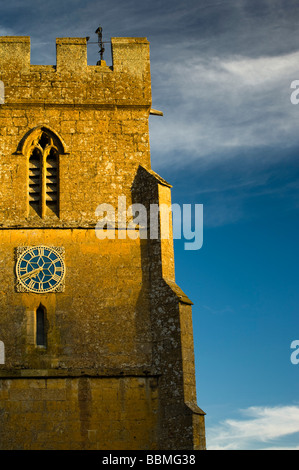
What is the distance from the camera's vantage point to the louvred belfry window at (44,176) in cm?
2477

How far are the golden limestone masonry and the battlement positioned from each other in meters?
0.03

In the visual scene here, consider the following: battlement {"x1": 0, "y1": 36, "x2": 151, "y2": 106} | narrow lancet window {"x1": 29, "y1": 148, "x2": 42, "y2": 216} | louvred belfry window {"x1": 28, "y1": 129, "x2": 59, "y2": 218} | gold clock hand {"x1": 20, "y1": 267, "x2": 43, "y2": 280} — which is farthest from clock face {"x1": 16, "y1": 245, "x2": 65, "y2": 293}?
battlement {"x1": 0, "y1": 36, "x2": 151, "y2": 106}

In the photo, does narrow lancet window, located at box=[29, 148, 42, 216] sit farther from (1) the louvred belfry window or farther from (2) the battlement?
(2) the battlement

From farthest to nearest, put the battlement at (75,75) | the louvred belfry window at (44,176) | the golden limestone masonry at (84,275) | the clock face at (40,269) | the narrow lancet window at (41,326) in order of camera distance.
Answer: the battlement at (75,75), the louvred belfry window at (44,176), the clock face at (40,269), the narrow lancet window at (41,326), the golden limestone masonry at (84,275)

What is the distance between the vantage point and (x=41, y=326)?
23.3 metres

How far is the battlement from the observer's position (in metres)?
25.7

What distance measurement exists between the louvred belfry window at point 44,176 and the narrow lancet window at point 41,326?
2.79m

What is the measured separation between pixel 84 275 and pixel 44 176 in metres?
3.25

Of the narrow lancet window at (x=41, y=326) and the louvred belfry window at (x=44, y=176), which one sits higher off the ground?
the louvred belfry window at (x=44, y=176)

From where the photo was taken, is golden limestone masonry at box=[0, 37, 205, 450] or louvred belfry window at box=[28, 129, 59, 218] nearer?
golden limestone masonry at box=[0, 37, 205, 450]

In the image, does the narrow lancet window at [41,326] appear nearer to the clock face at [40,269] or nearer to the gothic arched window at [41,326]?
the gothic arched window at [41,326]

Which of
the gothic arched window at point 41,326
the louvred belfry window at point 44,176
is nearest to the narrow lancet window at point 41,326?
the gothic arched window at point 41,326
